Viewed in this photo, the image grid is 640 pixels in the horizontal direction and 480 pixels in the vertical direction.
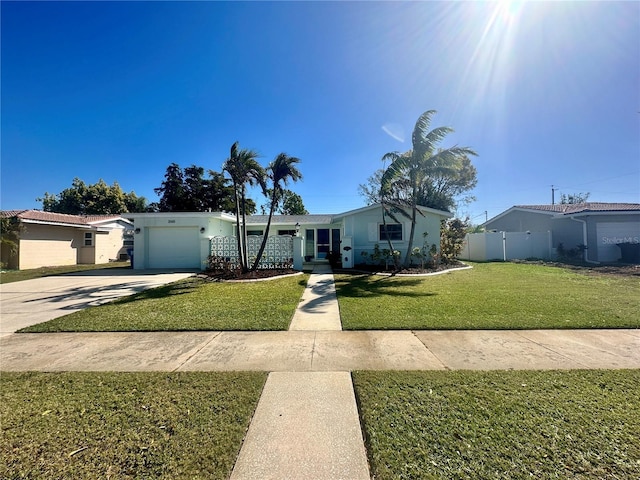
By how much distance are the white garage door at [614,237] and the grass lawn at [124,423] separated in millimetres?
22613

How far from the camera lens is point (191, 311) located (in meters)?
6.25

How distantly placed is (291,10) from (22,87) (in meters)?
9.63

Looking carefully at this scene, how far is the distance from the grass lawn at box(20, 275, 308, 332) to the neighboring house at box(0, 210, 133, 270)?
1366cm

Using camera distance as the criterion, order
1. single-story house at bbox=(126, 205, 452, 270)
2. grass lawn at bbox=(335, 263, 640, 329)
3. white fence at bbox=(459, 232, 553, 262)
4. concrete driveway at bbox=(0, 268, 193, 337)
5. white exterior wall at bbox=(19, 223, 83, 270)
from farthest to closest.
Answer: white fence at bbox=(459, 232, 553, 262)
white exterior wall at bbox=(19, 223, 83, 270)
single-story house at bbox=(126, 205, 452, 270)
concrete driveway at bbox=(0, 268, 193, 337)
grass lawn at bbox=(335, 263, 640, 329)

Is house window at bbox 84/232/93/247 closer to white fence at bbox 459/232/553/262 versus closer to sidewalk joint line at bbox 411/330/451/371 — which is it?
sidewalk joint line at bbox 411/330/451/371

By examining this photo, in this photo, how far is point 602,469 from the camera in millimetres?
1872

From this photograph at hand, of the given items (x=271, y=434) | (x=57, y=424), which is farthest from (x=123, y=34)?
(x=271, y=434)

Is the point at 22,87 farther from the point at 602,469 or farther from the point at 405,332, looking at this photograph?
the point at 602,469

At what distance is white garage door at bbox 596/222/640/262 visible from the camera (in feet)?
54.7

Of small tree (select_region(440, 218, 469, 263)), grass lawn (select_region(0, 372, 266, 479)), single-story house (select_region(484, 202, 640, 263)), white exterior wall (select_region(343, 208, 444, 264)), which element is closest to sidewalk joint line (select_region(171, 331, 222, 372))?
grass lawn (select_region(0, 372, 266, 479))

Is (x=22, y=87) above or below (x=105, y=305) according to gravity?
above

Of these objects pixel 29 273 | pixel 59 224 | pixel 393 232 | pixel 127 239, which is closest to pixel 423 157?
pixel 393 232

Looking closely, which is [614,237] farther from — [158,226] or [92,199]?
[92,199]

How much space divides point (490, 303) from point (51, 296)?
1239 cm
